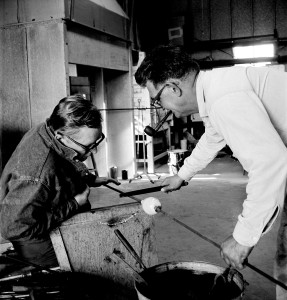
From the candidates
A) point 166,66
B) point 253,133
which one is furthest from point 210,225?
point 253,133

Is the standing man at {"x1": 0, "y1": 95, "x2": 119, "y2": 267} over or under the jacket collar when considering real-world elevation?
under

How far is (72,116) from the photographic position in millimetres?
2115

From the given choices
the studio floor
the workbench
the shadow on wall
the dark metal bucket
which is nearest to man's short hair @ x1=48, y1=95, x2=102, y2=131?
the workbench

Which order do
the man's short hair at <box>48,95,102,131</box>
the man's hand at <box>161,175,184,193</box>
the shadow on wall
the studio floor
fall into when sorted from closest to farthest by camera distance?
the man's short hair at <box>48,95,102,131</box>
the man's hand at <box>161,175,184,193</box>
the studio floor
the shadow on wall

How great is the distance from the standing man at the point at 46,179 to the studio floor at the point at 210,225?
4.17 feet

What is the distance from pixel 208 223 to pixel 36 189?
10.3 feet

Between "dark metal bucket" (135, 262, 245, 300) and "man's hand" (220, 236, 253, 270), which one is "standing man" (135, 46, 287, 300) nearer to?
"man's hand" (220, 236, 253, 270)

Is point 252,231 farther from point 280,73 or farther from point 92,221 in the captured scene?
point 92,221

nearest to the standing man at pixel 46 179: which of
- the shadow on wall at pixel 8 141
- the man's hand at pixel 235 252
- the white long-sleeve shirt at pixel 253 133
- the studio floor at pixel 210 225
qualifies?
the white long-sleeve shirt at pixel 253 133

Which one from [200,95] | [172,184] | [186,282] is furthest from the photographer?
[172,184]

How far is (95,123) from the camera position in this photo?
7.22 feet

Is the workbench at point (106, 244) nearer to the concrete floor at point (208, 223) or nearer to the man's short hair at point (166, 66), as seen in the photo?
the man's short hair at point (166, 66)

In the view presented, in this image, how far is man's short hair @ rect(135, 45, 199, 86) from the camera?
1.82 m

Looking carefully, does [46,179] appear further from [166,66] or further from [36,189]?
[166,66]
